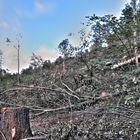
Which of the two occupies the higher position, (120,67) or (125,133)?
(120,67)

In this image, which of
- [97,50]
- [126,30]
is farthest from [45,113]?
[97,50]

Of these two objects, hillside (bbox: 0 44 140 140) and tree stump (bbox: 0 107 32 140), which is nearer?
tree stump (bbox: 0 107 32 140)

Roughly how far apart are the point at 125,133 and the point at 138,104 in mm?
1650

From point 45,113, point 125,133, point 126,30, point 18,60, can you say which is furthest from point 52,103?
point 18,60

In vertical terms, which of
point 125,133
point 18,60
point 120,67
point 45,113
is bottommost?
point 125,133

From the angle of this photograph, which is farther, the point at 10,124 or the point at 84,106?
the point at 84,106

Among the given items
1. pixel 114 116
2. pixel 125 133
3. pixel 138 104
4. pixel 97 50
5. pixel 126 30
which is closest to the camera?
pixel 125 133

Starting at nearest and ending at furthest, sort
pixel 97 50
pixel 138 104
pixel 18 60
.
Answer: pixel 138 104, pixel 97 50, pixel 18 60

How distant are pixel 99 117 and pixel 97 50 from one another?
10.6 m

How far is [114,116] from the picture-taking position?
6625 mm

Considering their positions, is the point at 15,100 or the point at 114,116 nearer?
the point at 114,116

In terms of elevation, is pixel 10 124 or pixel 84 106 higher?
pixel 84 106

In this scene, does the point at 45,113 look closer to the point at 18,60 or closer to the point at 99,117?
the point at 99,117

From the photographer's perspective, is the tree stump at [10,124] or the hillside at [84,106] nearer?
the tree stump at [10,124]
